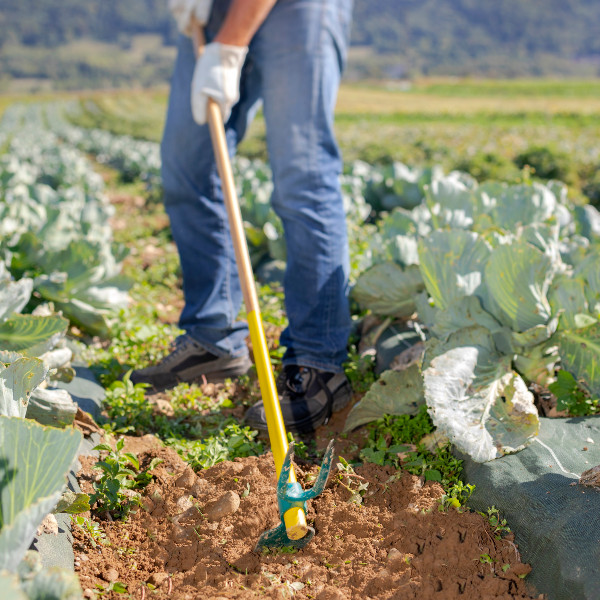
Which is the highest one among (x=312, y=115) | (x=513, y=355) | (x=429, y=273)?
(x=312, y=115)

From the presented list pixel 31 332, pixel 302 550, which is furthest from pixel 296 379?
pixel 31 332

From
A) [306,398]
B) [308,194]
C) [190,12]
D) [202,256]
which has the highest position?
[190,12]

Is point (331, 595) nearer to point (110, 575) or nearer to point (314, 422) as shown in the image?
point (110, 575)

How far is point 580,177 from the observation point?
8.98 m

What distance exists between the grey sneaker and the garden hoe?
0.65 m

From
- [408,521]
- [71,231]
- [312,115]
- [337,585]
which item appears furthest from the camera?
[71,231]

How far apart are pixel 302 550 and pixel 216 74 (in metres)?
1.60

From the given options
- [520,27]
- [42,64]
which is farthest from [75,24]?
[520,27]

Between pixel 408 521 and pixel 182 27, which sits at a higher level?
pixel 182 27

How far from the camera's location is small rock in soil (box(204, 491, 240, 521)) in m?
1.63

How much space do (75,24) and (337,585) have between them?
752ft

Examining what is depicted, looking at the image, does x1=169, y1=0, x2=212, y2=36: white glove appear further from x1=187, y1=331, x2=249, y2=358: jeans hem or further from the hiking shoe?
the hiking shoe

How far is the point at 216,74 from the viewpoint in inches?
84.9

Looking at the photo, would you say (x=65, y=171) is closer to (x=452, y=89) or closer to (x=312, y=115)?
(x=312, y=115)
